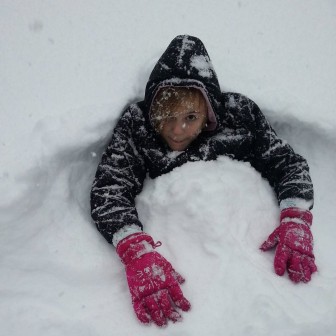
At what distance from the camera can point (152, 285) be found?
4.84ft

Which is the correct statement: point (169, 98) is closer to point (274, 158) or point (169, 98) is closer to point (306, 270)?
point (274, 158)

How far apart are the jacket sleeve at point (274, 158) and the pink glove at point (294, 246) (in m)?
0.18

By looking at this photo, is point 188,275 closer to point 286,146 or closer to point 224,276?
point 224,276

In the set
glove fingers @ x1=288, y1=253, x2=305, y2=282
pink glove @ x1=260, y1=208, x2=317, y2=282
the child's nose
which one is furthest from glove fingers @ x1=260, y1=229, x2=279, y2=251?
the child's nose

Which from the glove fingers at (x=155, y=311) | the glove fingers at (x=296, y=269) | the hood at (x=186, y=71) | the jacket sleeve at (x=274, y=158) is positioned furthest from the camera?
the jacket sleeve at (x=274, y=158)

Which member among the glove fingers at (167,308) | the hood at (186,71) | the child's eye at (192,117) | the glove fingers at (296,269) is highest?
the hood at (186,71)

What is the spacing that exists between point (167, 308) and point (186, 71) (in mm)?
980

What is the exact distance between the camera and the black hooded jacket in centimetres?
171

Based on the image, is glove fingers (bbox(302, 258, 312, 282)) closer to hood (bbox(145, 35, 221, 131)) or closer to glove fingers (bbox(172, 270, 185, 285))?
glove fingers (bbox(172, 270, 185, 285))

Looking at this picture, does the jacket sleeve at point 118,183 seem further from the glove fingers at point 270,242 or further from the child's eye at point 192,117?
the glove fingers at point 270,242

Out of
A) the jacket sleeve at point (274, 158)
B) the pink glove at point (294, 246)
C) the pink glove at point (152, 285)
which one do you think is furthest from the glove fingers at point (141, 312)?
the jacket sleeve at point (274, 158)

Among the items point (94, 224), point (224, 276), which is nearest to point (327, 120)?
point (224, 276)

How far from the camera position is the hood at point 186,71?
1.69m

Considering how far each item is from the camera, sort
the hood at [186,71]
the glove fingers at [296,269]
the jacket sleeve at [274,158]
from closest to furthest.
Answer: the glove fingers at [296,269], the hood at [186,71], the jacket sleeve at [274,158]
